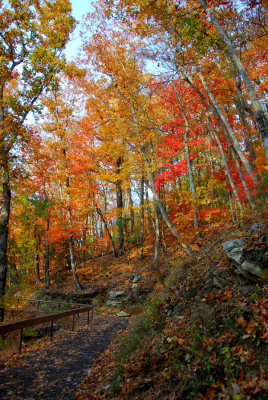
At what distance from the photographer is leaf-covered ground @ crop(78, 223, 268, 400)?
2.82 m

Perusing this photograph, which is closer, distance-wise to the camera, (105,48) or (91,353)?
(91,353)

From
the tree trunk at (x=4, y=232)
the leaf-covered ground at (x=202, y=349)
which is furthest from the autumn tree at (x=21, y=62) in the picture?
the leaf-covered ground at (x=202, y=349)

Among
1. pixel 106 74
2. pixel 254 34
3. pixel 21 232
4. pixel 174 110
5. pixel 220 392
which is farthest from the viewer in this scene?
pixel 21 232

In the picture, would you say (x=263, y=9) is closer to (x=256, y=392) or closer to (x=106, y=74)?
(x=106, y=74)

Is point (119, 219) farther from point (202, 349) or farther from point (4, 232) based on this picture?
point (202, 349)

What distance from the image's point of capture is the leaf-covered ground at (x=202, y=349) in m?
2.82

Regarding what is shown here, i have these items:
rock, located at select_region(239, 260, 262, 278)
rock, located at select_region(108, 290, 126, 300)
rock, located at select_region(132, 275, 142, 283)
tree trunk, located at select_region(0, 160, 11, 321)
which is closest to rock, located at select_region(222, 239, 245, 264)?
rock, located at select_region(239, 260, 262, 278)

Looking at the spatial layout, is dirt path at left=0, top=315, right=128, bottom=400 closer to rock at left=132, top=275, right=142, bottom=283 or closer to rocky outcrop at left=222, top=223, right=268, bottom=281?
rocky outcrop at left=222, top=223, right=268, bottom=281

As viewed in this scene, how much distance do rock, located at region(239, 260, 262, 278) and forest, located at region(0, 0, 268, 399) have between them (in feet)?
0.22

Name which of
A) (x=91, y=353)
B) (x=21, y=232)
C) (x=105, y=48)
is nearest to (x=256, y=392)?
(x=91, y=353)

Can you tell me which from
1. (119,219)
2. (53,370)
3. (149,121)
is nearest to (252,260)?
(53,370)

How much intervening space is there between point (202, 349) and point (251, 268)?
6.04 ft

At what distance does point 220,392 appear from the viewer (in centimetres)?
272

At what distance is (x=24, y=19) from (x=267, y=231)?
41.7 ft
